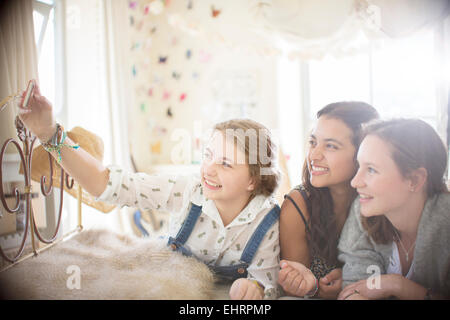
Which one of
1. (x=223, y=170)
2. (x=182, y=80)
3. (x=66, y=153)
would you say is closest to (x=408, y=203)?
(x=223, y=170)

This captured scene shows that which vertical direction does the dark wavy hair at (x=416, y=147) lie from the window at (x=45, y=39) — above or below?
below

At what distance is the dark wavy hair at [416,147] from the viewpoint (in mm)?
680

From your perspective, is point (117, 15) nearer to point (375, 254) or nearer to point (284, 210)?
point (284, 210)

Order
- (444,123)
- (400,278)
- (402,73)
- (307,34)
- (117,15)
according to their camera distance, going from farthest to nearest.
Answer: (117,15), (307,34), (402,73), (444,123), (400,278)

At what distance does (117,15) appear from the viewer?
1.38 m

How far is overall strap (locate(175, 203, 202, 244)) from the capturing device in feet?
2.70

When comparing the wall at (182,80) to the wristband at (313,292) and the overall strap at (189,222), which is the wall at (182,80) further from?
the wristband at (313,292)

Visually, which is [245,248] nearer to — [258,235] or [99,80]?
[258,235]

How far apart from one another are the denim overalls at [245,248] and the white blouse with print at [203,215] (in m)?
0.01

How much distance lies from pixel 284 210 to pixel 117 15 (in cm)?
111

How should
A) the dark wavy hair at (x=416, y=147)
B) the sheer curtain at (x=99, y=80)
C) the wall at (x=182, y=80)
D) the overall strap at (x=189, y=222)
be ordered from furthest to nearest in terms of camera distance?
the wall at (x=182, y=80) < the sheer curtain at (x=99, y=80) < the overall strap at (x=189, y=222) < the dark wavy hair at (x=416, y=147)

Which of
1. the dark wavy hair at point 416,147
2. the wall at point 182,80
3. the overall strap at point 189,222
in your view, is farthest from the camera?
the wall at point 182,80

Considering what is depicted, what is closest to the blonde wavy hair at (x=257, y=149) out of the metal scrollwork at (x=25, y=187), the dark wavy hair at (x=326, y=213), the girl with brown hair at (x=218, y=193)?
the girl with brown hair at (x=218, y=193)

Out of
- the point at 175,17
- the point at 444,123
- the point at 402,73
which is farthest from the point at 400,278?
the point at 175,17
